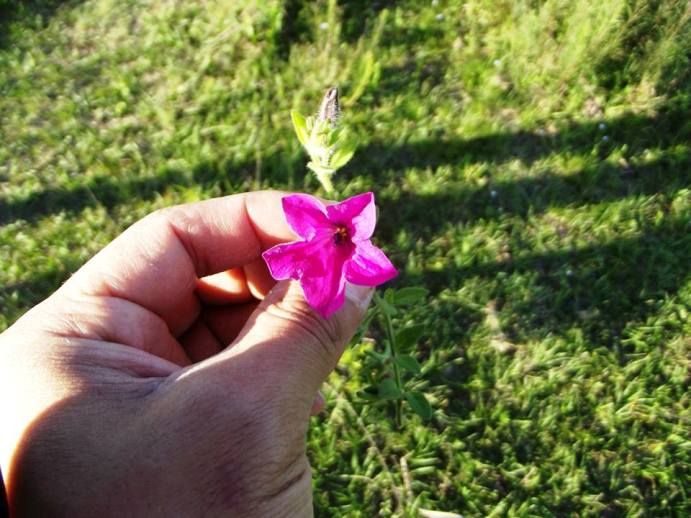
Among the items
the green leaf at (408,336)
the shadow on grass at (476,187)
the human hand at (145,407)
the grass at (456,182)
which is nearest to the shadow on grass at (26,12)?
the grass at (456,182)

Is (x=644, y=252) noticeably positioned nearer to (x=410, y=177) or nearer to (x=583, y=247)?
(x=583, y=247)

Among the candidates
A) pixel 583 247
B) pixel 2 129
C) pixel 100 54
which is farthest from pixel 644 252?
pixel 2 129

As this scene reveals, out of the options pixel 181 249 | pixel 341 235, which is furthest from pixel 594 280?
pixel 181 249

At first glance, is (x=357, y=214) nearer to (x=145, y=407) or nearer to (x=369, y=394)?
(x=145, y=407)

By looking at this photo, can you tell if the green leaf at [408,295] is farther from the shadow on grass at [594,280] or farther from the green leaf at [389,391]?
the shadow on grass at [594,280]

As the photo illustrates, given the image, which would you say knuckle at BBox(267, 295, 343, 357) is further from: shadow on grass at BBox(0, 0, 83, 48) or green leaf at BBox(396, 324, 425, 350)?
shadow on grass at BBox(0, 0, 83, 48)

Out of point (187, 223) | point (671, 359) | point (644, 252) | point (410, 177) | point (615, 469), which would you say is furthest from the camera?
point (410, 177)

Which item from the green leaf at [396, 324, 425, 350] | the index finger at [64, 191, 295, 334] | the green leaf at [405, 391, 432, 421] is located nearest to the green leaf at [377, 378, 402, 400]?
the green leaf at [405, 391, 432, 421]
